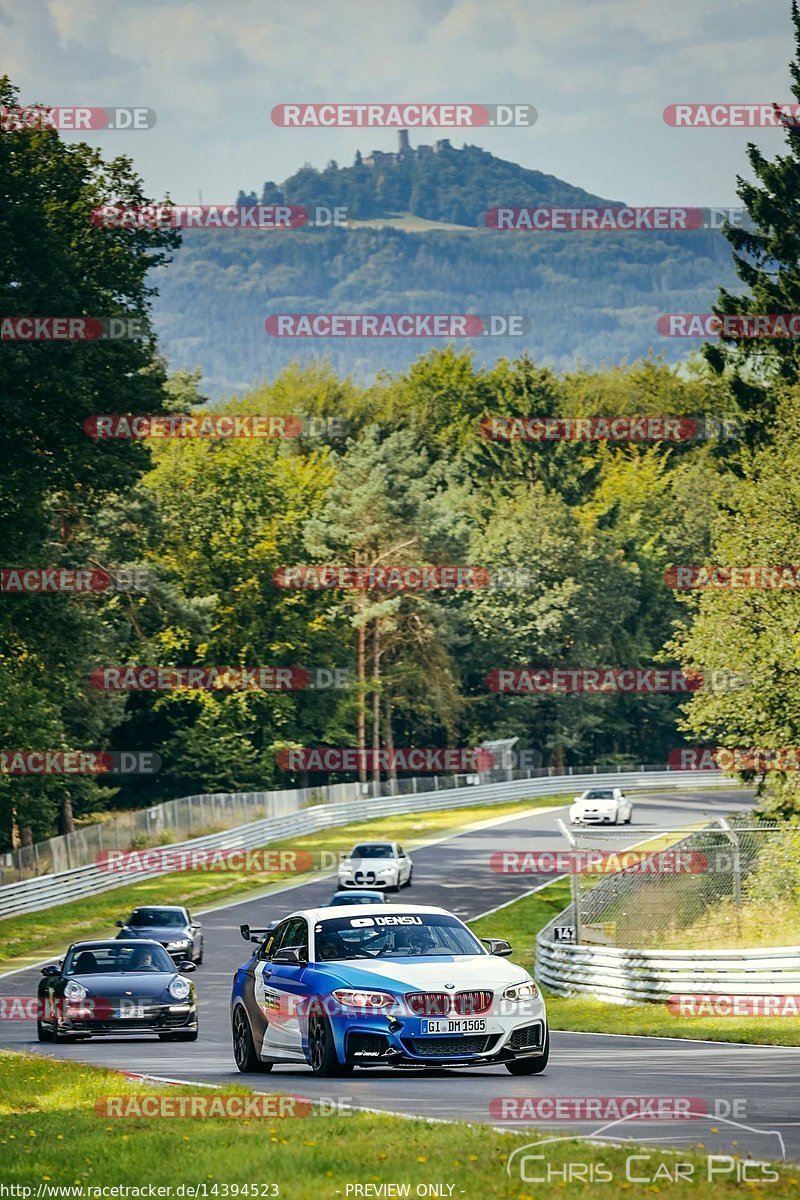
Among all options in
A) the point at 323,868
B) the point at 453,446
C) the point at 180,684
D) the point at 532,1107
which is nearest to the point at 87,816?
the point at 180,684

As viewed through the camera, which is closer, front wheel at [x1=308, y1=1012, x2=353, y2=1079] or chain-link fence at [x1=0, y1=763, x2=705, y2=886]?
front wheel at [x1=308, y1=1012, x2=353, y2=1079]

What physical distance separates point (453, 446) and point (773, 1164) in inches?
4138

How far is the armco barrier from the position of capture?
47812mm

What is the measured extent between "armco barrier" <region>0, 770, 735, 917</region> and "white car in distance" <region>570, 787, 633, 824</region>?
10.0 meters

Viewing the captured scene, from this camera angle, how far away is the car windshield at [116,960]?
860 inches
